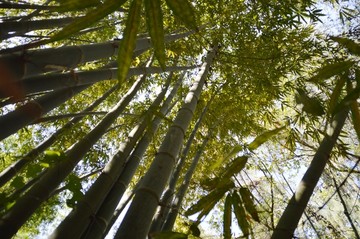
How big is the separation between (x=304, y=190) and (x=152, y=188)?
0.62 metres

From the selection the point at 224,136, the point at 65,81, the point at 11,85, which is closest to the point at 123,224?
the point at 11,85

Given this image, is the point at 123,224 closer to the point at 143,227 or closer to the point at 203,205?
the point at 143,227

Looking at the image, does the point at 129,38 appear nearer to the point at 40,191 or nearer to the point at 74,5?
the point at 74,5

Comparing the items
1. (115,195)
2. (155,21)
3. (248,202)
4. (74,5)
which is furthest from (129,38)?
(115,195)

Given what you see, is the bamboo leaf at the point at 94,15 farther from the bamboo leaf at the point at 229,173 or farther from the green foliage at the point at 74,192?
the green foliage at the point at 74,192

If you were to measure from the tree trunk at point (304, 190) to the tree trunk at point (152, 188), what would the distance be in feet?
1.65

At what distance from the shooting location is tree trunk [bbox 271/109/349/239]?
1.00 meters

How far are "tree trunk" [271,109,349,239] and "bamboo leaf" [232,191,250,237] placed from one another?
0.17 m

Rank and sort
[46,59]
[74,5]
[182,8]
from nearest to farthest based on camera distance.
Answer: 1. [182,8]
2. [74,5]
3. [46,59]

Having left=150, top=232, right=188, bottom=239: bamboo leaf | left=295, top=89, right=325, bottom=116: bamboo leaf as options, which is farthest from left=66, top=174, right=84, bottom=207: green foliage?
left=295, top=89, right=325, bottom=116: bamboo leaf

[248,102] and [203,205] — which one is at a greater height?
[248,102]

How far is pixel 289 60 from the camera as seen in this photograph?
Result: 3174 millimetres

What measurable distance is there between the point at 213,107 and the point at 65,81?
2.71m

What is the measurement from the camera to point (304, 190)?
1.12 meters
